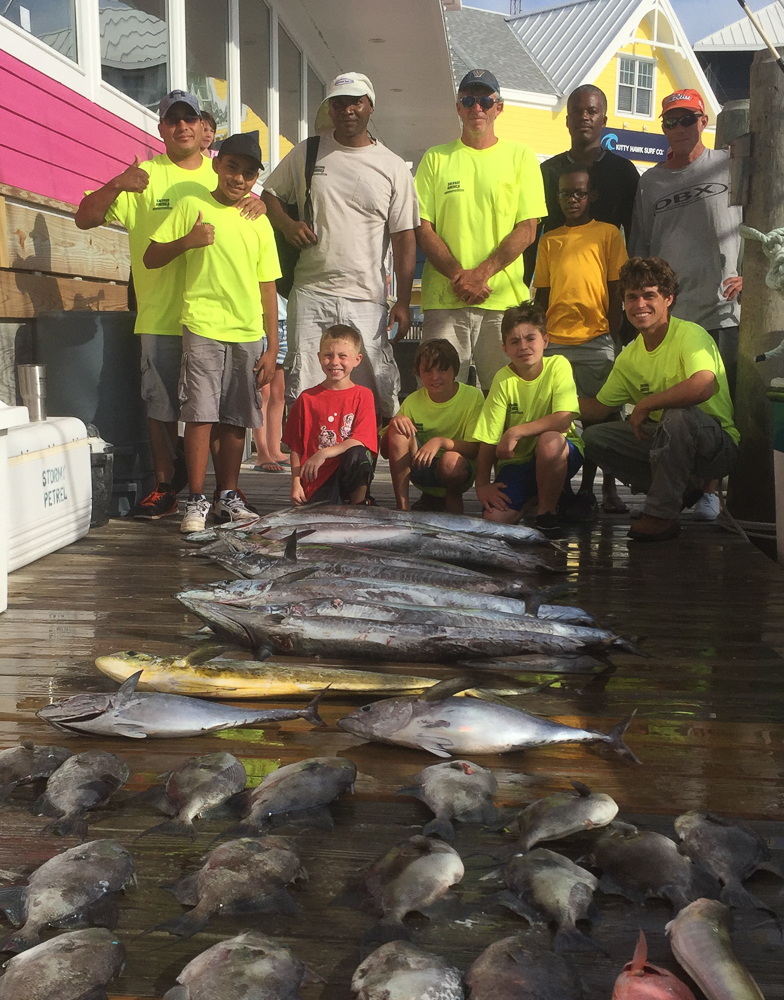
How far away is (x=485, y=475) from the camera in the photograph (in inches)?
227

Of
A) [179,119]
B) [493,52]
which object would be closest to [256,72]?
[179,119]

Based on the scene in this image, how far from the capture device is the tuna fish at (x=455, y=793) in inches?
88.4

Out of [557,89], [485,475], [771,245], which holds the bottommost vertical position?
[485,475]

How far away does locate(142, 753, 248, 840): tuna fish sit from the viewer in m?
2.21

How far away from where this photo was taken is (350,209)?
19.5 feet

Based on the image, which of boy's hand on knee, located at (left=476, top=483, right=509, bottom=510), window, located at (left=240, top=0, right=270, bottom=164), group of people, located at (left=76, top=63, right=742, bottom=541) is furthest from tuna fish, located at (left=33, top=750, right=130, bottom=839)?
window, located at (left=240, top=0, right=270, bottom=164)

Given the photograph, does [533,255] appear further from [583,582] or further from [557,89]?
[557,89]

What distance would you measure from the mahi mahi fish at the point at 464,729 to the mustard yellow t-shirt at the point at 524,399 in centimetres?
319

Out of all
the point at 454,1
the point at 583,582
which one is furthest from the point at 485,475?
the point at 454,1

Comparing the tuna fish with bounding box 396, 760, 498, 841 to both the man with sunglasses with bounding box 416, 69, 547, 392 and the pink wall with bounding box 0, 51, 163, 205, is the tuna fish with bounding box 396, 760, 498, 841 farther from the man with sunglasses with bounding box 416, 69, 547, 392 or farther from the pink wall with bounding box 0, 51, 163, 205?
the pink wall with bounding box 0, 51, 163, 205

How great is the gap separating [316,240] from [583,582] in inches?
109

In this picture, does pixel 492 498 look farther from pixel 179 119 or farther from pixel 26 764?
pixel 26 764

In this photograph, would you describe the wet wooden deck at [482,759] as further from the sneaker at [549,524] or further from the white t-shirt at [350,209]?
the white t-shirt at [350,209]

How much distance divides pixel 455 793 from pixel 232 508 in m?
3.75
